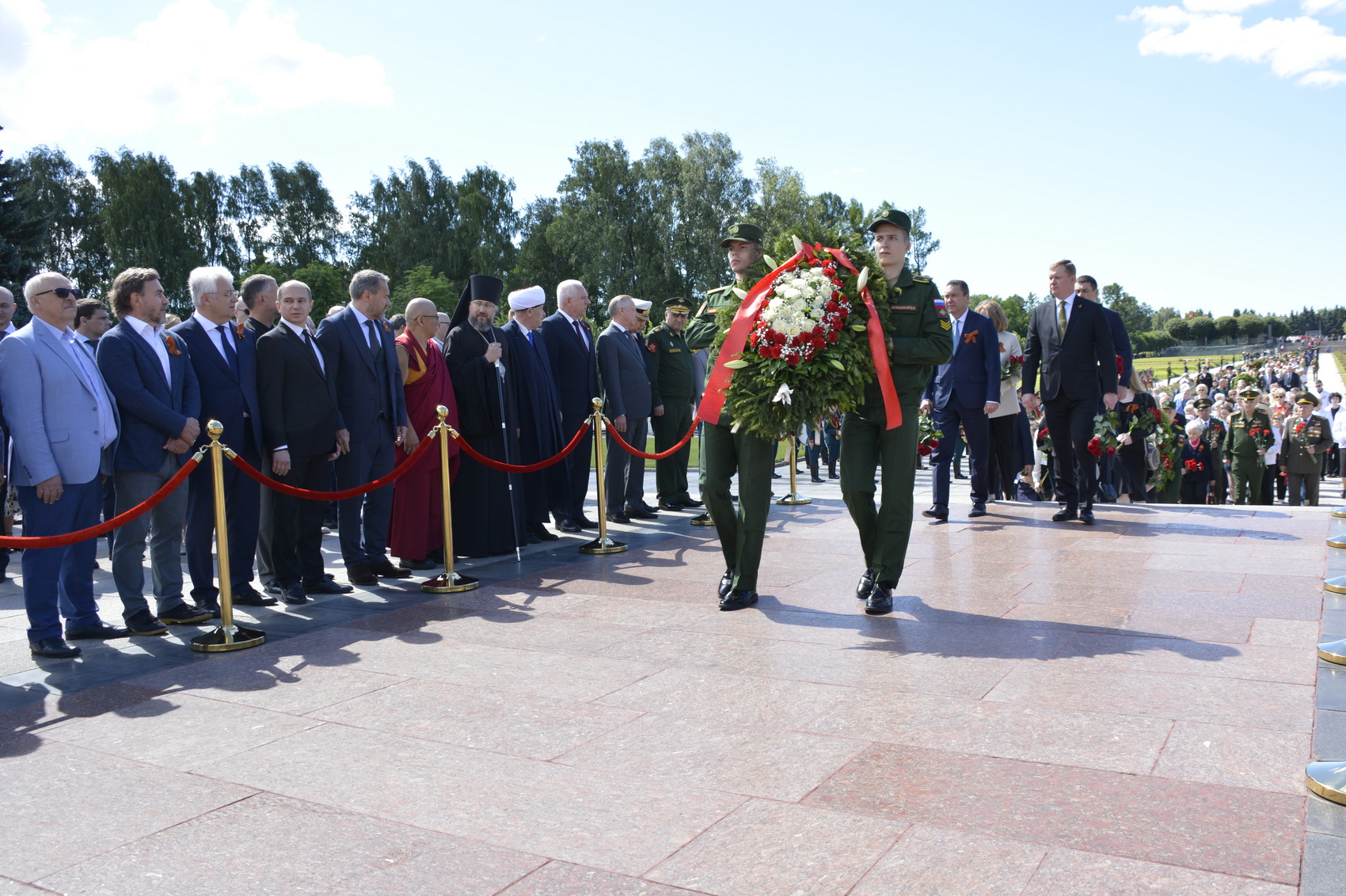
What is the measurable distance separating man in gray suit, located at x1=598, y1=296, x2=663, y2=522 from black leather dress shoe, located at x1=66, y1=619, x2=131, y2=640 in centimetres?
479

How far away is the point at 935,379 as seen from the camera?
32.8 feet

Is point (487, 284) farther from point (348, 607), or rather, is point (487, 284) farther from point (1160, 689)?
point (1160, 689)

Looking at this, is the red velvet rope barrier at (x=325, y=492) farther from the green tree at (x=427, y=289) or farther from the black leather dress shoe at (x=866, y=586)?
the green tree at (x=427, y=289)

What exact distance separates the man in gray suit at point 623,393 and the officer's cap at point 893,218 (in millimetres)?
4202

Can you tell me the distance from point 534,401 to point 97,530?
167 inches

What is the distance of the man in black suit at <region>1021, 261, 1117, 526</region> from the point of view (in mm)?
9180

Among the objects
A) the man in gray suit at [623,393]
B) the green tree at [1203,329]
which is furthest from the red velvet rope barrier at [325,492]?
the green tree at [1203,329]

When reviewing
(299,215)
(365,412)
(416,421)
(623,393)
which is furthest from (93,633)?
(299,215)

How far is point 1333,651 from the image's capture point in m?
4.77

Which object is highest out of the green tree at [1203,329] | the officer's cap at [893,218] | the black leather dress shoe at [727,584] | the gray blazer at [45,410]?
the green tree at [1203,329]

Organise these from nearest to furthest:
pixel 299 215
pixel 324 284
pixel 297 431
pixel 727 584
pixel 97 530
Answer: pixel 97 530 → pixel 727 584 → pixel 297 431 → pixel 324 284 → pixel 299 215

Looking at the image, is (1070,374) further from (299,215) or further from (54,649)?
(299,215)

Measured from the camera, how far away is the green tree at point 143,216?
163 feet

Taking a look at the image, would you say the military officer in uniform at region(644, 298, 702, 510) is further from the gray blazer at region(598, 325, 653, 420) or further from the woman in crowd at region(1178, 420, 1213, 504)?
the woman in crowd at region(1178, 420, 1213, 504)
